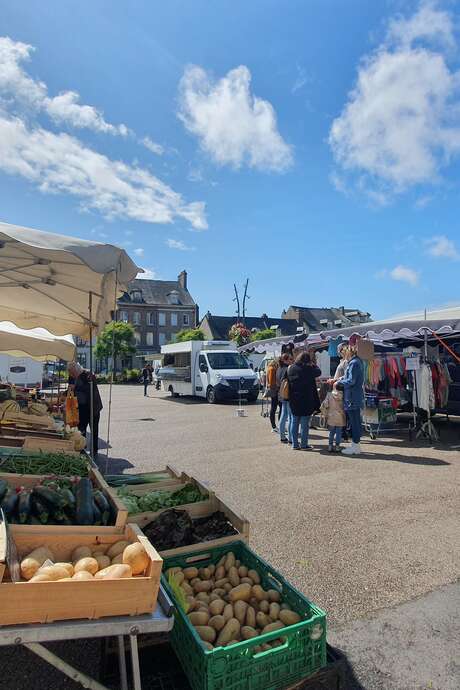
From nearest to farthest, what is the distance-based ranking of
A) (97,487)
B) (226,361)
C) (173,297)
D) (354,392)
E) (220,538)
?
(220,538) < (97,487) < (354,392) < (226,361) < (173,297)

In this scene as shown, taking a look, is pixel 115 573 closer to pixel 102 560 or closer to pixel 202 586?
pixel 102 560

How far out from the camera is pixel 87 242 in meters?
2.87

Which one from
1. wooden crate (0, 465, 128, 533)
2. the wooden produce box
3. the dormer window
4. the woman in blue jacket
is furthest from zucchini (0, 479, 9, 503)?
the dormer window

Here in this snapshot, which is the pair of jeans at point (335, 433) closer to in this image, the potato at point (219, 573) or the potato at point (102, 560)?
the potato at point (219, 573)

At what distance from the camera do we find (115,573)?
189 centimetres

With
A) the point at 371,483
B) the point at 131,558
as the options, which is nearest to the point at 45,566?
the point at 131,558

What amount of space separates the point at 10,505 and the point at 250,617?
5.13 feet

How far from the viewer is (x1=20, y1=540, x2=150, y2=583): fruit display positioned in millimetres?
1894

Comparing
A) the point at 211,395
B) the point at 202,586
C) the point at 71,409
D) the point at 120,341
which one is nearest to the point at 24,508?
the point at 202,586

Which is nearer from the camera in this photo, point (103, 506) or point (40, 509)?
point (40, 509)

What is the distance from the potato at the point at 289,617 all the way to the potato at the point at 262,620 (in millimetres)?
74

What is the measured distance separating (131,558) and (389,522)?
3532mm

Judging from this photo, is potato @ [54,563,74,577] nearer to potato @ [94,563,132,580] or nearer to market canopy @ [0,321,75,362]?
potato @ [94,563,132,580]

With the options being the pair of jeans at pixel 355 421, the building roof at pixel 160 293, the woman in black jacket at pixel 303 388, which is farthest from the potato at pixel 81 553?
the building roof at pixel 160 293
